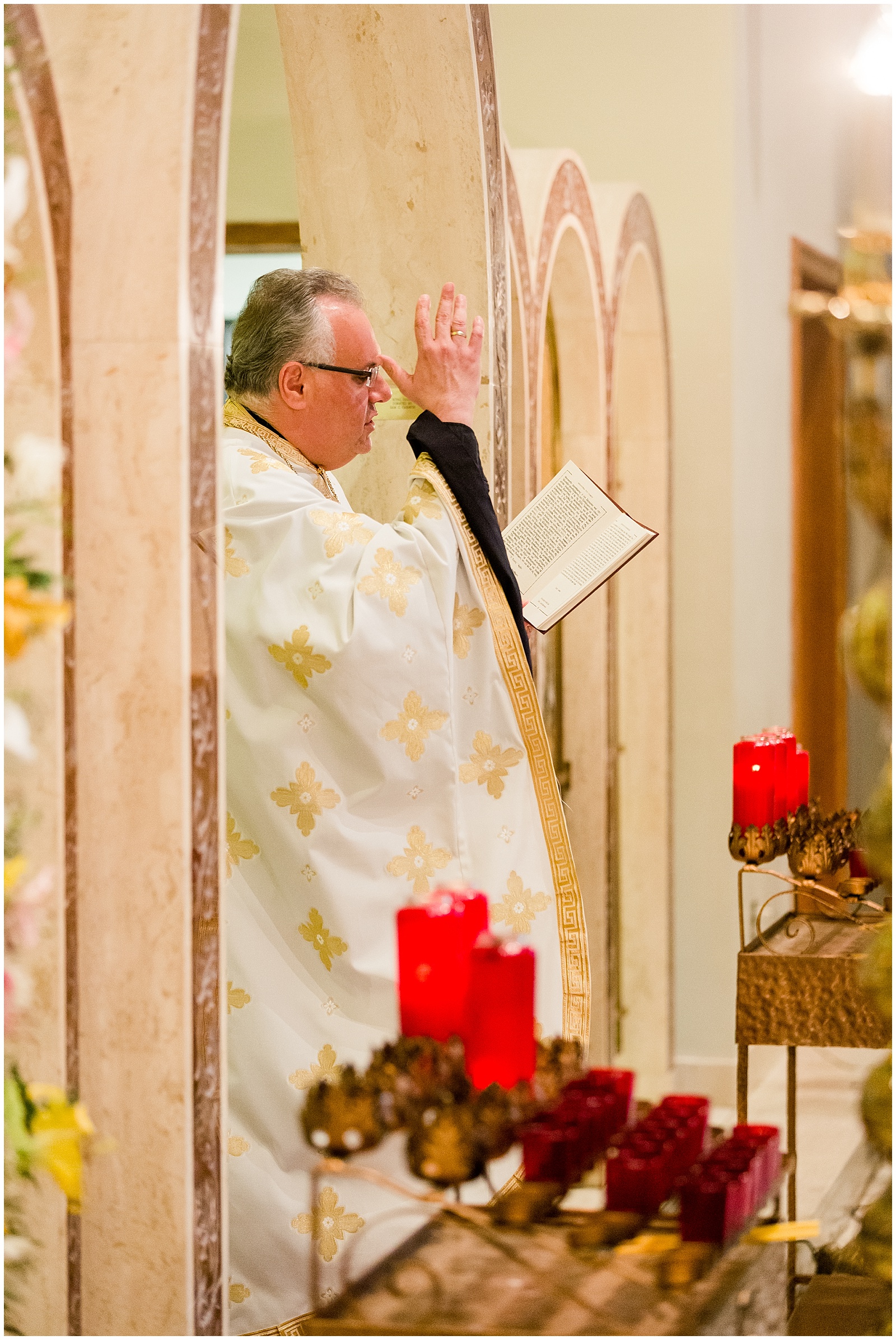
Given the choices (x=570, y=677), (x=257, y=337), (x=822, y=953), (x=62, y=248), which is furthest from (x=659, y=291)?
(x=62, y=248)

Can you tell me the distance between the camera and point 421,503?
7.39 feet

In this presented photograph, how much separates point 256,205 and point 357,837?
3.25m

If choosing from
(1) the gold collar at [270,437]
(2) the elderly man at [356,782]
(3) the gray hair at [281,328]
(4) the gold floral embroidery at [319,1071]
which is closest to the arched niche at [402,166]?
(3) the gray hair at [281,328]

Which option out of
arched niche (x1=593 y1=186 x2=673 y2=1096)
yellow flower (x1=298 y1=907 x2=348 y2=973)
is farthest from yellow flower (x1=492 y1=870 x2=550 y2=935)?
arched niche (x1=593 y1=186 x2=673 y2=1096)

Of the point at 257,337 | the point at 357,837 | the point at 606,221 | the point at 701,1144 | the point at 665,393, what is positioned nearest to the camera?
the point at 701,1144

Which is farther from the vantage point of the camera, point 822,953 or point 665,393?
point 665,393

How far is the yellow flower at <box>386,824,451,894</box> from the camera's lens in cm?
222

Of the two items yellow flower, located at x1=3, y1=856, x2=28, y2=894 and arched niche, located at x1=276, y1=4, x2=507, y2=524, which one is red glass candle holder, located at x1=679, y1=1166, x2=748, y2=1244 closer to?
yellow flower, located at x1=3, y1=856, x2=28, y2=894

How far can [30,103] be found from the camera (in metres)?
1.46

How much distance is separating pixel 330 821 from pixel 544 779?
34 centimetres

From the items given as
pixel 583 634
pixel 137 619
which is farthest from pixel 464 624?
pixel 583 634

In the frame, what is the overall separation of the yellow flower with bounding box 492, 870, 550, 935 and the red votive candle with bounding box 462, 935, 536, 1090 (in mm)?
856

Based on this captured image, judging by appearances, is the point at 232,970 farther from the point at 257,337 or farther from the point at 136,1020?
the point at 257,337

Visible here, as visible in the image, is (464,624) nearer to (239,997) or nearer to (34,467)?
(239,997)
